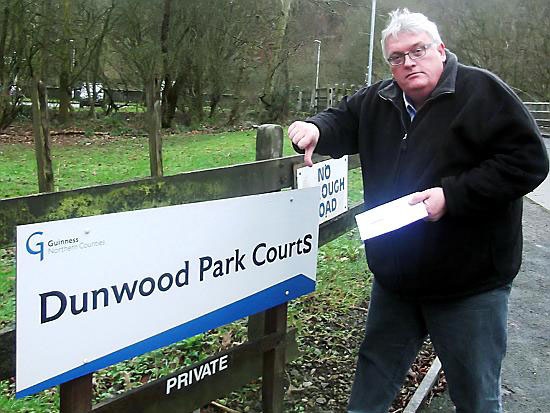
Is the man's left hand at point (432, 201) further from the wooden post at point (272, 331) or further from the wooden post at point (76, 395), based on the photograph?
the wooden post at point (76, 395)

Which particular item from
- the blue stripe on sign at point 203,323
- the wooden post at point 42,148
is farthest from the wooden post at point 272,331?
the wooden post at point 42,148

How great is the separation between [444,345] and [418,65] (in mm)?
1115

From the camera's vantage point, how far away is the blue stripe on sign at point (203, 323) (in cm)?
197

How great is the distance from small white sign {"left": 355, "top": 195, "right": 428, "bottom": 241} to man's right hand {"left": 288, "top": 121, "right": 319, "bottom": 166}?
1.35 feet

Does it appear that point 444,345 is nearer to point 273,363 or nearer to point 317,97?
point 273,363

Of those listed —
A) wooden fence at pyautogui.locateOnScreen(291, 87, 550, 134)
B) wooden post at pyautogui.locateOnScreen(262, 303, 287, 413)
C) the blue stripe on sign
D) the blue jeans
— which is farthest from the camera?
wooden fence at pyautogui.locateOnScreen(291, 87, 550, 134)

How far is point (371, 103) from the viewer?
106 inches

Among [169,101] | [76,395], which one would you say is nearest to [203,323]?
[76,395]

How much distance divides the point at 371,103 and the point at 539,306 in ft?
11.9

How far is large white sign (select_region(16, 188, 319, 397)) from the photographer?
6.03 ft

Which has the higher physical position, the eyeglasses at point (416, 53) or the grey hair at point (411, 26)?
the grey hair at point (411, 26)

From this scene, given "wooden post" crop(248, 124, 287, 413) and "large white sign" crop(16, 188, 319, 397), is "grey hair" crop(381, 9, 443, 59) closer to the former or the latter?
"large white sign" crop(16, 188, 319, 397)

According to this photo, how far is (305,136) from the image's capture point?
266cm

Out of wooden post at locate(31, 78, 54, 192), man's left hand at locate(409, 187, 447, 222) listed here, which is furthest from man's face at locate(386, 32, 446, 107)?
wooden post at locate(31, 78, 54, 192)
